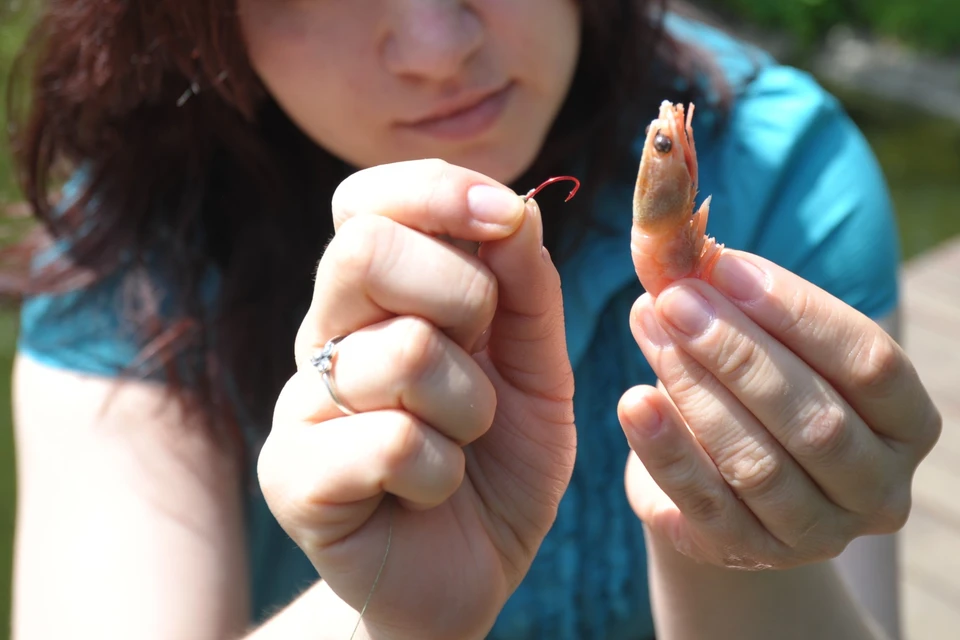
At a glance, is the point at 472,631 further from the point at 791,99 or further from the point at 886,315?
the point at 791,99

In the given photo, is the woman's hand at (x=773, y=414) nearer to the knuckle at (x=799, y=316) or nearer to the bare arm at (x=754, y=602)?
the knuckle at (x=799, y=316)

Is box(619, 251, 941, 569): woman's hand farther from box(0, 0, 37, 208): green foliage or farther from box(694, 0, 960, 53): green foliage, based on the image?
box(694, 0, 960, 53): green foliage

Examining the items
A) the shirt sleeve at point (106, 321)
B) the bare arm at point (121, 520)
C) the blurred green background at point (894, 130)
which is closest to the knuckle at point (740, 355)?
the bare arm at point (121, 520)

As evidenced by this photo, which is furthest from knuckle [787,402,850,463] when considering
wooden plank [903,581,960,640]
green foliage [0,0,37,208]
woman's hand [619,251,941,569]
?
wooden plank [903,581,960,640]

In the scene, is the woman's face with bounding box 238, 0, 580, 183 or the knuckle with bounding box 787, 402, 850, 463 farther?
the woman's face with bounding box 238, 0, 580, 183

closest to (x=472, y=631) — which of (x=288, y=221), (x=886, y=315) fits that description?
(x=288, y=221)

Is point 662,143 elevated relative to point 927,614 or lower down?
elevated

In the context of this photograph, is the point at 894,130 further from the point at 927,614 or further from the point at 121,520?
the point at 121,520

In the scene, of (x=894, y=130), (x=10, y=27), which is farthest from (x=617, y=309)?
(x=894, y=130)
